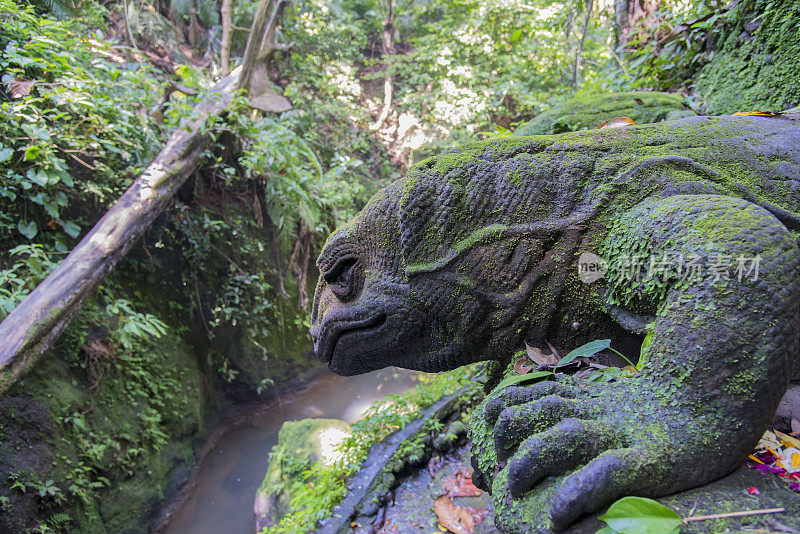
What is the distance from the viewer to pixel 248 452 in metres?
5.67

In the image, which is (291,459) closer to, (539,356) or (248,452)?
(248,452)

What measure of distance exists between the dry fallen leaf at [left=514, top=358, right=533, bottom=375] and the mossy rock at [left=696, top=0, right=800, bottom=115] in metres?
2.22

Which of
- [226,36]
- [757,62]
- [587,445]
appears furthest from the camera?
[226,36]

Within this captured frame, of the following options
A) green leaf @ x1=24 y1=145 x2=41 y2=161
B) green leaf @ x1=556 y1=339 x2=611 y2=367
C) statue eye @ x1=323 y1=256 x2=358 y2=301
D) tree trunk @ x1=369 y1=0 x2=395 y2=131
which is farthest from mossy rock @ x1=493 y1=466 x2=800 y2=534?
tree trunk @ x1=369 y1=0 x2=395 y2=131

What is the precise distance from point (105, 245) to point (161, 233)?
132 centimetres

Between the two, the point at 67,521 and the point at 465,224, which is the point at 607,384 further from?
the point at 67,521

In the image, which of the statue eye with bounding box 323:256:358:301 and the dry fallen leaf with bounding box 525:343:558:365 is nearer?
the dry fallen leaf with bounding box 525:343:558:365

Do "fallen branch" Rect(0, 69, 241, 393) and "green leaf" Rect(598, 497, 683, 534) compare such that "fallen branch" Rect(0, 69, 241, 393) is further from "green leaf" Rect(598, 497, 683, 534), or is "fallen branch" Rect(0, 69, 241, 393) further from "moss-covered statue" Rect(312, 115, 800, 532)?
"green leaf" Rect(598, 497, 683, 534)

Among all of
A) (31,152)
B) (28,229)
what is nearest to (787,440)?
(31,152)

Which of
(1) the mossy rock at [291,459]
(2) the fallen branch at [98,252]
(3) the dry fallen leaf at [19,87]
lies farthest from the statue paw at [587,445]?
(3) the dry fallen leaf at [19,87]

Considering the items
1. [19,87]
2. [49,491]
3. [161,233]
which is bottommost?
[49,491]

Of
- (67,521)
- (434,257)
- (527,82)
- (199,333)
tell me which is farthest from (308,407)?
(527,82)

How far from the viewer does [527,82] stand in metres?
9.12

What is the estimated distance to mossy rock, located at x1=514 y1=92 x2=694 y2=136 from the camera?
10.0 ft
